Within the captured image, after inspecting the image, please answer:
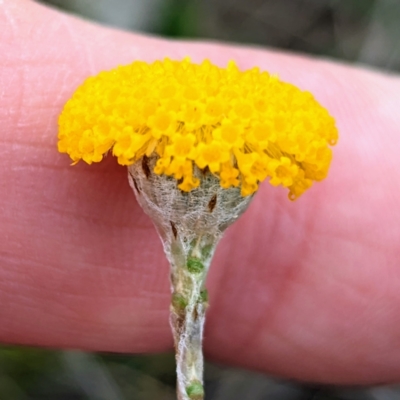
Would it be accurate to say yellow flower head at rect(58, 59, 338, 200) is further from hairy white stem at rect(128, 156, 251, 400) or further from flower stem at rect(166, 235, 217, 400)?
flower stem at rect(166, 235, 217, 400)

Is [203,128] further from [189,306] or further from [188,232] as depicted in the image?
[189,306]

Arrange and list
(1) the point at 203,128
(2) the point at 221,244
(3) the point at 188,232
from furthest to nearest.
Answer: (2) the point at 221,244, (3) the point at 188,232, (1) the point at 203,128

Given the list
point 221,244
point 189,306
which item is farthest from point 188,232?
point 221,244

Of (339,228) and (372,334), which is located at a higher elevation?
(339,228)

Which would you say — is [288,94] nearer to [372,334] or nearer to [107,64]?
[107,64]

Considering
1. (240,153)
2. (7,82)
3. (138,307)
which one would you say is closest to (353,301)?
(138,307)

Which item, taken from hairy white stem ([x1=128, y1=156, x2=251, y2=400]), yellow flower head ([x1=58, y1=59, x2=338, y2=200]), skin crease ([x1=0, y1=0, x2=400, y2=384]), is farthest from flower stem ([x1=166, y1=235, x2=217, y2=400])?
skin crease ([x1=0, y1=0, x2=400, y2=384])

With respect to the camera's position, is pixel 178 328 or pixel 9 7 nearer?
pixel 178 328
